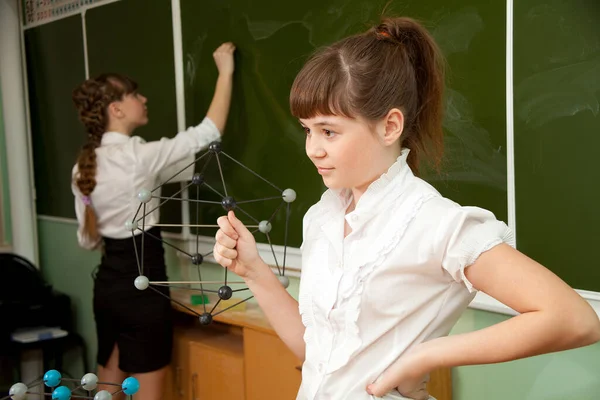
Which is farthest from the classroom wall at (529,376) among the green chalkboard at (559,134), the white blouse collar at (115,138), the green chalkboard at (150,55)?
the green chalkboard at (150,55)

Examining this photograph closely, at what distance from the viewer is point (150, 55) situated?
311 cm

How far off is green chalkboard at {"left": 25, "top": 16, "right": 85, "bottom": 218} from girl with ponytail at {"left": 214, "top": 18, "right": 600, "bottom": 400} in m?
2.83

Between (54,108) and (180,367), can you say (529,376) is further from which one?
(54,108)

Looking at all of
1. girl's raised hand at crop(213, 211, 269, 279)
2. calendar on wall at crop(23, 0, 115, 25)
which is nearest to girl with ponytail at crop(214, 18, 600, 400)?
girl's raised hand at crop(213, 211, 269, 279)

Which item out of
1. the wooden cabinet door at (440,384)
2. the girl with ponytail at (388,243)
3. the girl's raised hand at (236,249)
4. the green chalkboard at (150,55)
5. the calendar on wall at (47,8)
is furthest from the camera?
the calendar on wall at (47,8)

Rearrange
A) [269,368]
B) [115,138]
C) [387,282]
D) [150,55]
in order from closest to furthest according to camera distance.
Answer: [387,282]
[269,368]
[115,138]
[150,55]

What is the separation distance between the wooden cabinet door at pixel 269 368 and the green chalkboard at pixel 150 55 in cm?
86

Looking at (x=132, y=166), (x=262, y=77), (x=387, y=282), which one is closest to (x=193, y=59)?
(x=262, y=77)

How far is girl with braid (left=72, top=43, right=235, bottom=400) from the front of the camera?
2627 millimetres

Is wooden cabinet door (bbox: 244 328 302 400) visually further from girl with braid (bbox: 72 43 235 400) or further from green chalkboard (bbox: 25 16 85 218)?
green chalkboard (bbox: 25 16 85 218)

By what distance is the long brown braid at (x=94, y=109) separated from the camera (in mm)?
2689

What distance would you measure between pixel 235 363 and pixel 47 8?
2564mm

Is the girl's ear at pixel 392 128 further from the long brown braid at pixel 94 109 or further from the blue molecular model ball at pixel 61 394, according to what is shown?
the long brown braid at pixel 94 109

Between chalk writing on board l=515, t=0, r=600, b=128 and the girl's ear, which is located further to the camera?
chalk writing on board l=515, t=0, r=600, b=128
